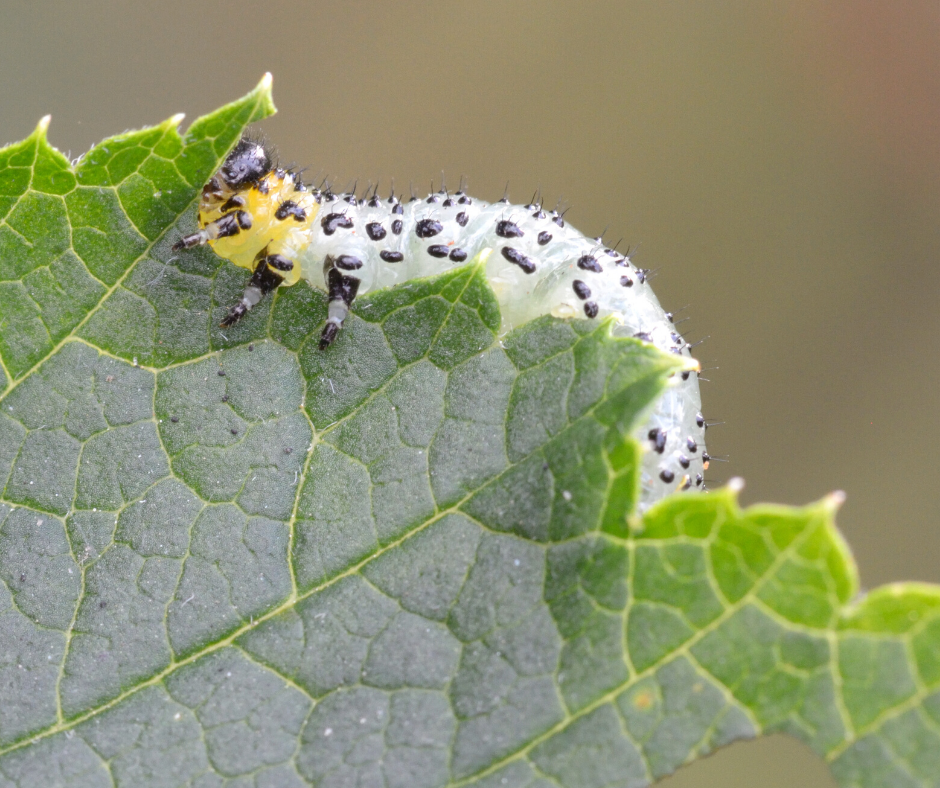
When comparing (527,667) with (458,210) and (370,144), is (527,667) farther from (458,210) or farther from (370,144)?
(370,144)

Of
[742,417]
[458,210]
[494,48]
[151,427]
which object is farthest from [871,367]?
[151,427]

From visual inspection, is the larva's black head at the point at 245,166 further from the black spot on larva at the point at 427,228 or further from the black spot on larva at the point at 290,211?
the black spot on larva at the point at 427,228

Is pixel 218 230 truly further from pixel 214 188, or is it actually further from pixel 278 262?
pixel 214 188

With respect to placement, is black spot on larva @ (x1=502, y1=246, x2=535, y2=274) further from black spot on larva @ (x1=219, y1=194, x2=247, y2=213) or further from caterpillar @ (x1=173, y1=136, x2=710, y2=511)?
black spot on larva @ (x1=219, y1=194, x2=247, y2=213)

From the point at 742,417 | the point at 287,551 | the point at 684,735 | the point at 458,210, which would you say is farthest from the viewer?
the point at 742,417

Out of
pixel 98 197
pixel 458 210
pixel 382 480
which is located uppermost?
pixel 458 210

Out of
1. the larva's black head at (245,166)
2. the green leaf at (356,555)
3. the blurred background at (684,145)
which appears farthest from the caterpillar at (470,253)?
the blurred background at (684,145)
